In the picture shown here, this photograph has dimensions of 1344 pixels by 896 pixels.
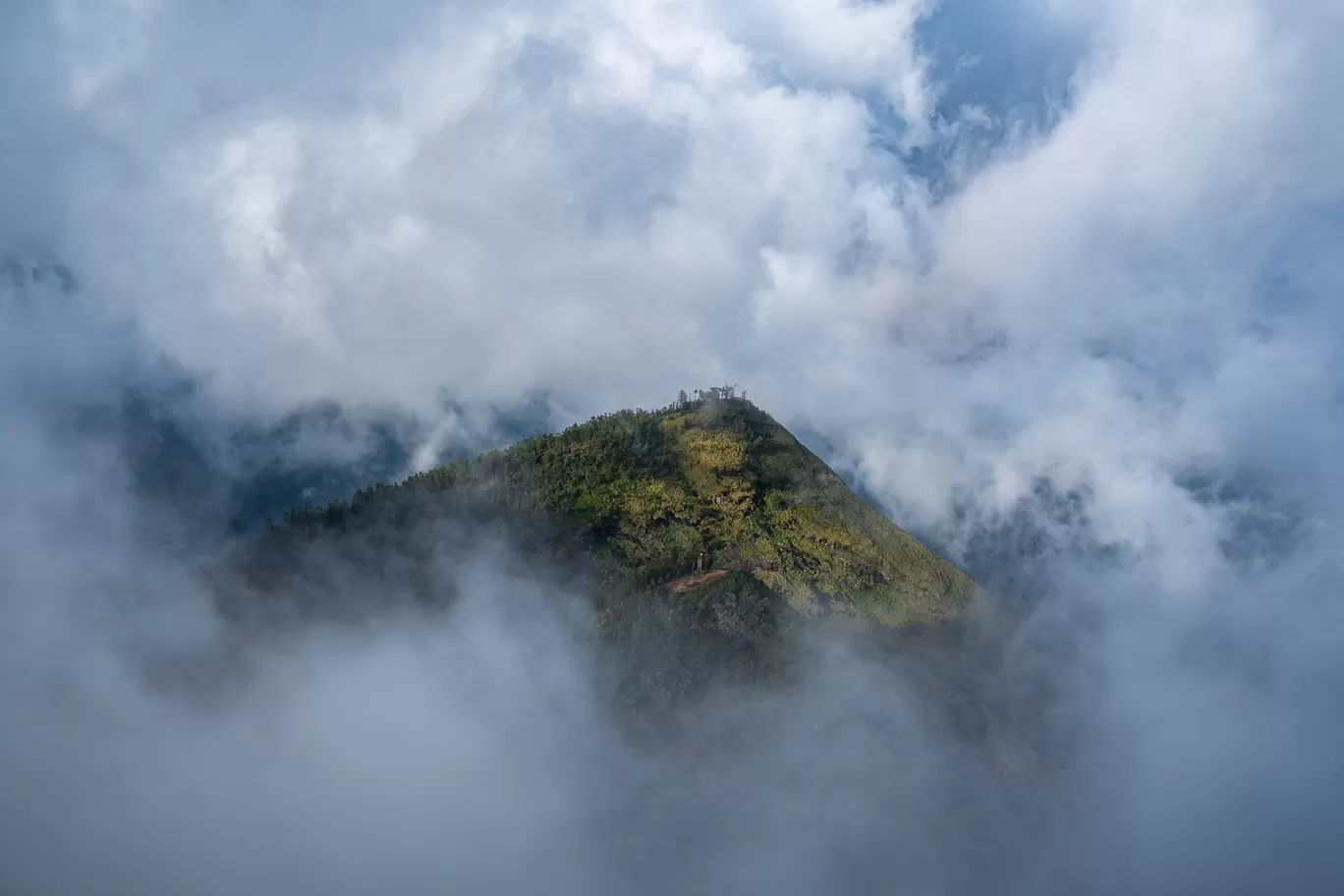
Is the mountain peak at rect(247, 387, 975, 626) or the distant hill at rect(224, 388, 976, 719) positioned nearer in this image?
the distant hill at rect(224, 388, 976, 719)

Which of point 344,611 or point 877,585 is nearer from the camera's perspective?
point 344,611

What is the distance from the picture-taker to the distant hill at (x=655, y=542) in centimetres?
3781

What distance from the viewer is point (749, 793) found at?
116ft

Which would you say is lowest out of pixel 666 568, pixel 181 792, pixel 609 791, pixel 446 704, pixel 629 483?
pixel 181 792

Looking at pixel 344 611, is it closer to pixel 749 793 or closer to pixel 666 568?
pixel 666 568

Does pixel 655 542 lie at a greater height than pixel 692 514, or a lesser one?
lesser

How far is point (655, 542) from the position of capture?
4069 centimetres

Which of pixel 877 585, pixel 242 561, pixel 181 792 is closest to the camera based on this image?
pixel 181 792

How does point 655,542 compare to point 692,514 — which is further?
point 692,514

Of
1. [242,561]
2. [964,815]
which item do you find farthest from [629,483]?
[964,815]

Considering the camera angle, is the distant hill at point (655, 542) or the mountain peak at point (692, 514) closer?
the distant hill at point (655, 542)

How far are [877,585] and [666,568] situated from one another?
9.69m

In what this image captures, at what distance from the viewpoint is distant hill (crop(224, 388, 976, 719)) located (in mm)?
37812

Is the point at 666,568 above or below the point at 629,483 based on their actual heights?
below
